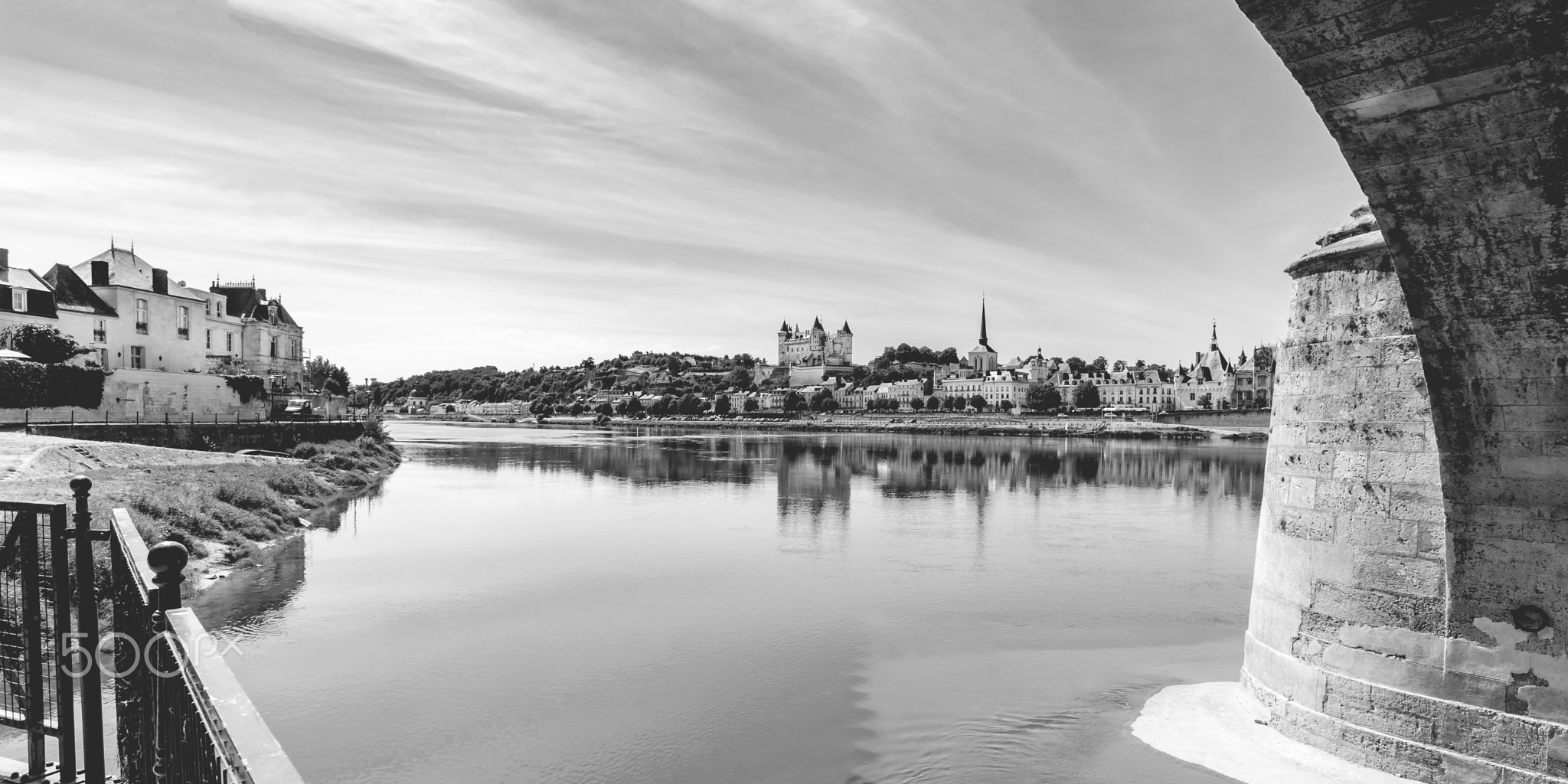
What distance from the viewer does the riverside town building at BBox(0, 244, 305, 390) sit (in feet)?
87.2

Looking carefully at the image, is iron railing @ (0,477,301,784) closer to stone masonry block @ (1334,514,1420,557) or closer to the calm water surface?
the calm water surface

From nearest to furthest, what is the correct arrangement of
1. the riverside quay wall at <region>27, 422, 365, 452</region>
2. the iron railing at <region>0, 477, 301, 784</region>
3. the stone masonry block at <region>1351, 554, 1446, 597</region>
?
the iron railing at <region>0, 477, 301, 784</region>, the stone masonry block at <region>1351, 554, 1446, 597</region>, the riverside quay wall at <region>27, 422, 365, 452</region>

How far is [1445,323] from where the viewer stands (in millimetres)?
5293

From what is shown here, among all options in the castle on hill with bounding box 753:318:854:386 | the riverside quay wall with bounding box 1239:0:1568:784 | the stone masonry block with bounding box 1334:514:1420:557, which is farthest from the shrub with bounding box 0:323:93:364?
the castle on hill with bounding box 753:318:854:386

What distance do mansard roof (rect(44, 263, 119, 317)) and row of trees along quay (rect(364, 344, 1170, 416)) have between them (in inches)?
3238

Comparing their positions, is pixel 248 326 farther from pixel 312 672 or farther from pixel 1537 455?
pixel 1537 455

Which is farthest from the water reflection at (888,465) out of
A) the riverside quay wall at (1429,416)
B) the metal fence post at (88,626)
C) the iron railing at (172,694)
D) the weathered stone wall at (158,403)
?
the iron railing at (172,694)

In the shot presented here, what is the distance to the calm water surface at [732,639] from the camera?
8070mm

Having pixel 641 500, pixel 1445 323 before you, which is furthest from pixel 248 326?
pixel 1445 323

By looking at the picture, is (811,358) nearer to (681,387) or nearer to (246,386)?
(681,387)

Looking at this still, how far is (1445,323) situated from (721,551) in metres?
14.8

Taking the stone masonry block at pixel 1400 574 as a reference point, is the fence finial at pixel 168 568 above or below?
above

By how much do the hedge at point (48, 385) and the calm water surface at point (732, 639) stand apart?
8338 mm

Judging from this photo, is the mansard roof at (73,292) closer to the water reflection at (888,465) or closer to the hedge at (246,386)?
the hedge at (246,386)
